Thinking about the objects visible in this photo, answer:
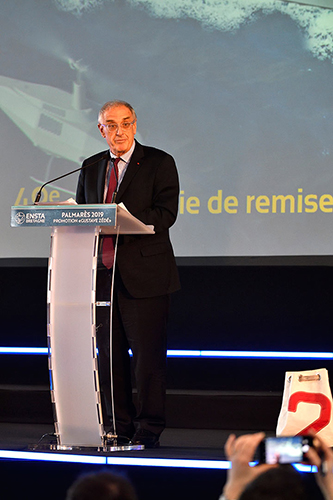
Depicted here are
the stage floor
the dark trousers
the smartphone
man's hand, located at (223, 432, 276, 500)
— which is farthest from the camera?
the dark trousers

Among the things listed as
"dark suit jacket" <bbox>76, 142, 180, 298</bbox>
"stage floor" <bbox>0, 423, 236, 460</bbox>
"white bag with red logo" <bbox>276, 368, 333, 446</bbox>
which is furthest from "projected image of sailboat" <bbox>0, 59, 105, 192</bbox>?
"white bag with red logo" <bbox>276, 368, 333, 446</bbox>

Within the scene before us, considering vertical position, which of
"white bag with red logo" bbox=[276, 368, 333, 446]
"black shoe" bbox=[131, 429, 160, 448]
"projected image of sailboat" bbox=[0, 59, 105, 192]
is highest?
"projected image of sailboat" bbox=[0, 59, 105, 192]

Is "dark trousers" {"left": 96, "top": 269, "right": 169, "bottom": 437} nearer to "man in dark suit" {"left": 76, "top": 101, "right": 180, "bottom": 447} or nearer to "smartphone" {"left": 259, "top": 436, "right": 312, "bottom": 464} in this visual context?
"man in dark suit" {"left": 76, "top": 101, "right": 180, "bottom": 447}

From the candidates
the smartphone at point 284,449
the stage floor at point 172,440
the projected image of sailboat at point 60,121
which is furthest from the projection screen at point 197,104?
the smartphone at point 284,449

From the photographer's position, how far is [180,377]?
386cm

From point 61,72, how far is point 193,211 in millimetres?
1197

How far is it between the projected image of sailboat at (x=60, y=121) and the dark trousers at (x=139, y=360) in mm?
1609

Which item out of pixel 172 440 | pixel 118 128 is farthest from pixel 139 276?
pixel 172 440

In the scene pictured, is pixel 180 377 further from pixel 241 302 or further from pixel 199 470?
pixel 199 470

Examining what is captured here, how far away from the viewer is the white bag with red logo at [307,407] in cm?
282

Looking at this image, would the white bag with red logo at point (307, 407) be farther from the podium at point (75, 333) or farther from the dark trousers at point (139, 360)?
the podium at point (75, 333)

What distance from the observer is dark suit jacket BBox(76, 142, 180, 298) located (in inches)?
109

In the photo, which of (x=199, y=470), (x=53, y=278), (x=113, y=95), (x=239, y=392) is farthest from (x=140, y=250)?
(x=113, y=95)

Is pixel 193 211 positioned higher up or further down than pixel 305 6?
further down
